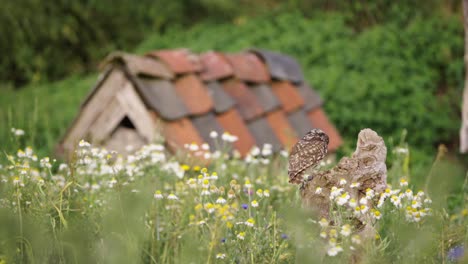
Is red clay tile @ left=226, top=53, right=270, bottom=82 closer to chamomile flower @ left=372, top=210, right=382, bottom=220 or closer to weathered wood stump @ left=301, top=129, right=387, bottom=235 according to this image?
weathered wood stump @ left=301, top=129, right=387, bottom=235

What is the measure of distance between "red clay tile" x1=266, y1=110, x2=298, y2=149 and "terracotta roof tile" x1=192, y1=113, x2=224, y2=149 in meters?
0.56

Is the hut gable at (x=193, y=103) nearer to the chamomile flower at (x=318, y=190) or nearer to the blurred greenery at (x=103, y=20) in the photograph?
the chamomile flower at (x=318, y=190)

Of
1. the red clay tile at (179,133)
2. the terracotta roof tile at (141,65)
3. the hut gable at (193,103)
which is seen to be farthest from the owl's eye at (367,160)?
the terracotta roof tile at (141,65)

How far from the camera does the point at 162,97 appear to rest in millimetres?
4852

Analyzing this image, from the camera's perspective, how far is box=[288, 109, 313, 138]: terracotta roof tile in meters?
5.63

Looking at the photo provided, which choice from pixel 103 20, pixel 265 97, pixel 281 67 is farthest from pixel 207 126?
pixel 103 20

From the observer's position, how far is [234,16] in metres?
11.8

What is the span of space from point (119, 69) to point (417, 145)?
4204mm

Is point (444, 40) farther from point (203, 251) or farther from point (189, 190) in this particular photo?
point (203, 251)

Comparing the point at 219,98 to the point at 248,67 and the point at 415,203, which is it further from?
the point at 415,203

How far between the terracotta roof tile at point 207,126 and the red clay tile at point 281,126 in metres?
0.56

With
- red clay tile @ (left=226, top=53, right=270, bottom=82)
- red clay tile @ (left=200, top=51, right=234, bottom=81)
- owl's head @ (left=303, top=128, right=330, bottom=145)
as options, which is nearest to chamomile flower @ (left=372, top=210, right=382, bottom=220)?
owl's head @ (left=303, top=128, right=330, bottom=145)

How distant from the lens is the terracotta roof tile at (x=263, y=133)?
17.3 feet

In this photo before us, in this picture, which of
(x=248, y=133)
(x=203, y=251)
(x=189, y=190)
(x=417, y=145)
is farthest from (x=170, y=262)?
(x=417, y=145)
